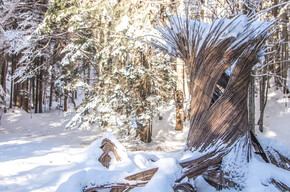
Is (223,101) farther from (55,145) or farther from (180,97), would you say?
(180,97)

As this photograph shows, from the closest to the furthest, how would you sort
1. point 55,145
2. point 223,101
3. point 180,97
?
point 223,101, point 55,145, point 180,97

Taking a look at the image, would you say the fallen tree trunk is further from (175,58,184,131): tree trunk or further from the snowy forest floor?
(175,58,184,131): tree trunk

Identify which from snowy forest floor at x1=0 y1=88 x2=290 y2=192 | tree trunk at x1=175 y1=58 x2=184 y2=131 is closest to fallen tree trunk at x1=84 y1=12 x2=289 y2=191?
snowy forest floor at x1=0 y1=88 x2=290 y2=192

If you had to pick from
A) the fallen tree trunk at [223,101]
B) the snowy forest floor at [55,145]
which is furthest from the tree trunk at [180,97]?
the fallen tree trunk at [223,101]

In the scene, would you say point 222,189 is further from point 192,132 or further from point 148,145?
point 148,145

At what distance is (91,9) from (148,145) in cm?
521

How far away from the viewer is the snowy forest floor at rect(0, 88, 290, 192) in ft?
11.3

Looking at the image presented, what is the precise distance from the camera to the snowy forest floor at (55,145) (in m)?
3.45

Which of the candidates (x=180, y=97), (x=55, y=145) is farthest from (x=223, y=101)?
(x=180, y=97)

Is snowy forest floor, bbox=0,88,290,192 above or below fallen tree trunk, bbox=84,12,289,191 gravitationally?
below

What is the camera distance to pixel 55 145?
7684 mm

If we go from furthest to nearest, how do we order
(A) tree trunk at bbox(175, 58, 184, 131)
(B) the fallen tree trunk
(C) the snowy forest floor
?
1. (A) tree trunk at bbox(175, 58, 184, 131)
2. (C) the snowy forest floor
3. (B) the fallen tree trunk

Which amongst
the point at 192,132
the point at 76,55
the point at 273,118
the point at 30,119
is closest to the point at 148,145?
the point at 76,55

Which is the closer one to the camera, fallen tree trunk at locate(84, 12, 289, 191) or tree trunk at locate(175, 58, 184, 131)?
fallen tree trunk at locate(84, 12, 289, 191)
